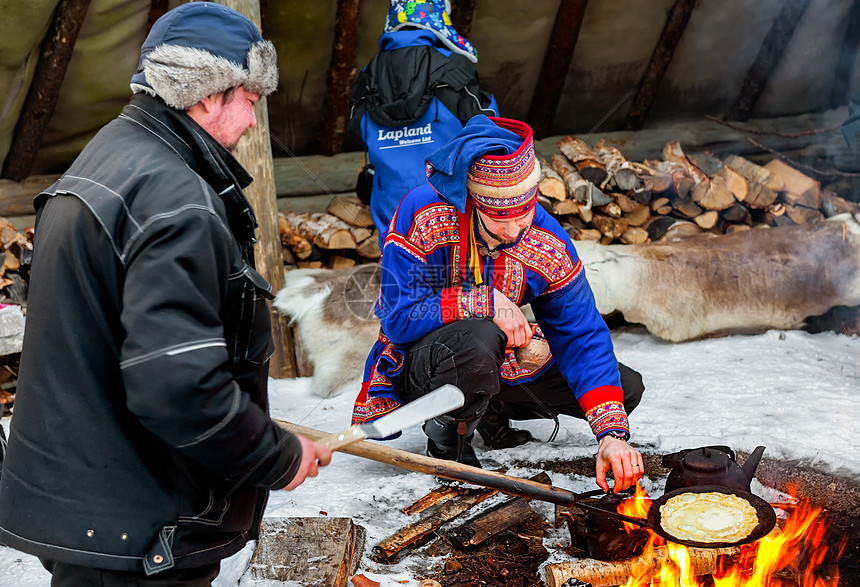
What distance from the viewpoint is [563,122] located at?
A: 281 inches

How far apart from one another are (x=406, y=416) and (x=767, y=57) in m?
6.26

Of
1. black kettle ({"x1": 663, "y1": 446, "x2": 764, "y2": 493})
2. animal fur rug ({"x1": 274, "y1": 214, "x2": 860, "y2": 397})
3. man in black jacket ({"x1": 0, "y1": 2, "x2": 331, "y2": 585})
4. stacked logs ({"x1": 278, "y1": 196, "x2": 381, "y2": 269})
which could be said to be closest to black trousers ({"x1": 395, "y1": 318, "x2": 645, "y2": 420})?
black kettle ({"x1": 663, "y1": 446, "x2": 764, "y2": 493})

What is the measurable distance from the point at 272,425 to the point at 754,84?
21.8 feet

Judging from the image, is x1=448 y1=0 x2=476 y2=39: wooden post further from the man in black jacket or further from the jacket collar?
the jacket collar

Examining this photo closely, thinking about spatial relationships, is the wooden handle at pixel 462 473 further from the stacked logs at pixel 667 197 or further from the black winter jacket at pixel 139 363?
the stacked logs at pixel 667 197

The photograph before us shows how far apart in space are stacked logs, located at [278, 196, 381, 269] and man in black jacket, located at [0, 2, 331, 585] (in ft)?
12.3

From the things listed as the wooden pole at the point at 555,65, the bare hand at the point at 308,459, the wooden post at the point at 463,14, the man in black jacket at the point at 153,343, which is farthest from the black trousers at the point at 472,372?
the wooden pole at the point at 555,65

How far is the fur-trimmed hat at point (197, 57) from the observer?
1695 millimetres

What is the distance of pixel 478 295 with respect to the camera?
10.2 ft

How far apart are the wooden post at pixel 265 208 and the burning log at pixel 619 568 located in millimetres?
2471

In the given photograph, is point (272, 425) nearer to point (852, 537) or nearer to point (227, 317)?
point (227, 317)

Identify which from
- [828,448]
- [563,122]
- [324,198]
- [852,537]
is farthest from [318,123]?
[852,537]

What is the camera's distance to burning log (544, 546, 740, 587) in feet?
8.32

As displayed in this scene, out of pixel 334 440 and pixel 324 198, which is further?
pixel 324 198
